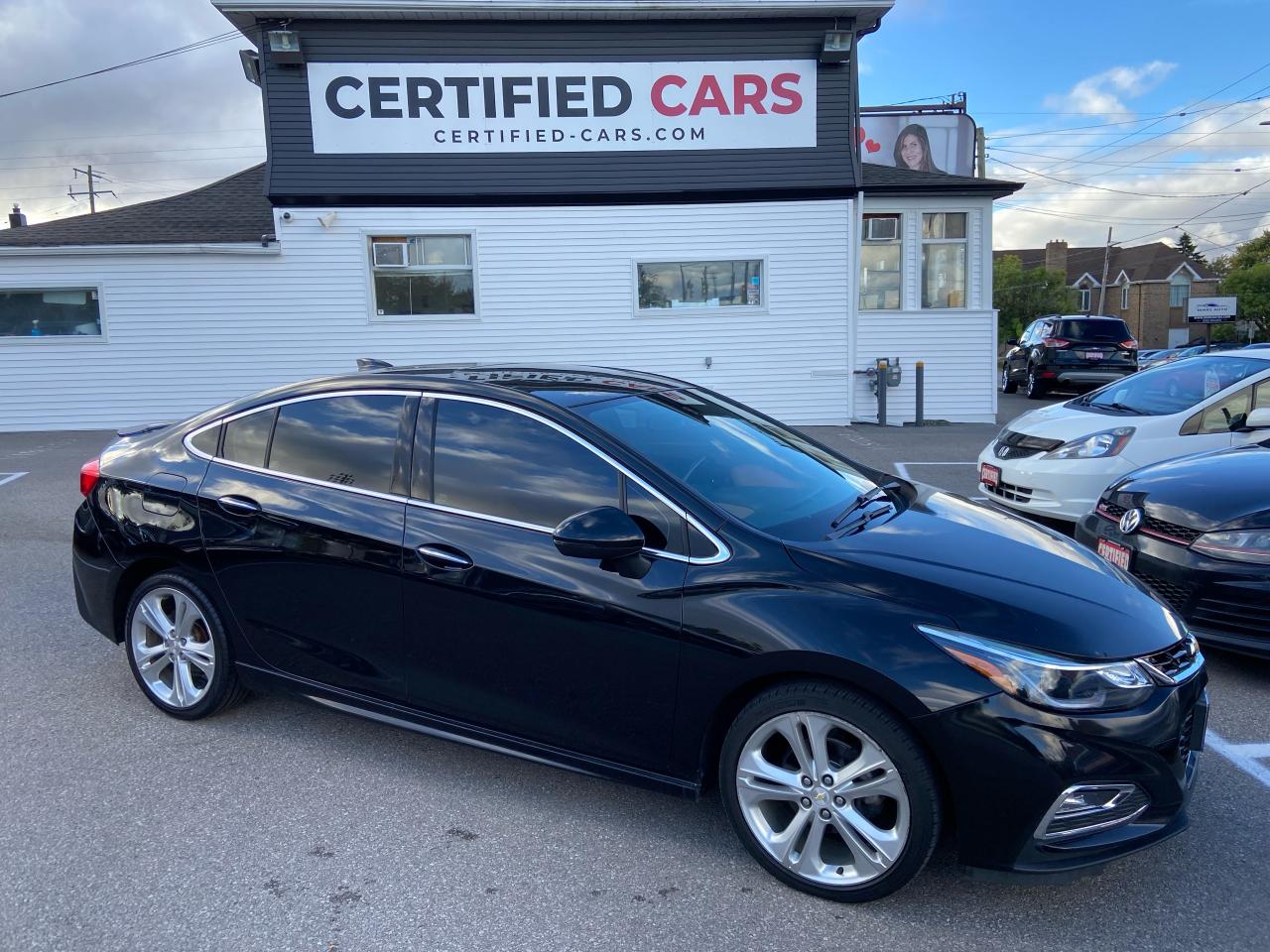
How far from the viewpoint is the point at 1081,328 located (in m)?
21.0

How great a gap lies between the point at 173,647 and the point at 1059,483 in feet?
19.8

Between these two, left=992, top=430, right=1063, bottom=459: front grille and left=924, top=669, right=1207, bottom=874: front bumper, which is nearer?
left=924, top=669, right=1207, bottom=874: front bumper

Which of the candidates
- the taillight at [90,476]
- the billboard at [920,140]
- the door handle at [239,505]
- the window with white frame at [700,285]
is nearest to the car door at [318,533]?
the door handle at [239,505]

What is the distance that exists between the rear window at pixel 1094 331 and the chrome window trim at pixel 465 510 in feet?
65.6

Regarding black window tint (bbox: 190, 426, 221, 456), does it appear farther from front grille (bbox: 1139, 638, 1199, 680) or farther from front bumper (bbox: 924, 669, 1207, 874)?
front grille (bbox: 1139, 638, 1199, 680)

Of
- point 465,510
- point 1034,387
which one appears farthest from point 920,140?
point 465,510

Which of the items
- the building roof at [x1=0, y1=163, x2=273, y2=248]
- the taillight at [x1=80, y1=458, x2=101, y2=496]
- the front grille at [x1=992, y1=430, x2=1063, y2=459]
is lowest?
the front grille at [x1=992, y1=430, x2=1063, y2=459]

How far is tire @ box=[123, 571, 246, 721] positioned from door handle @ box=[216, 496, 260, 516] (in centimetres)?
40

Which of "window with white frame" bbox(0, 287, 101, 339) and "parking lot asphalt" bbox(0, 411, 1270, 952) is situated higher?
"window with white frame" bbox(0, 287, 101, 339)

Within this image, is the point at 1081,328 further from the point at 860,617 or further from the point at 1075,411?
the point at 860,617

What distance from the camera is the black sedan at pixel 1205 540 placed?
445cm

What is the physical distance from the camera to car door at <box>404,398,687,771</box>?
3229 millimetres

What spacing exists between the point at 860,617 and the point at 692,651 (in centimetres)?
55

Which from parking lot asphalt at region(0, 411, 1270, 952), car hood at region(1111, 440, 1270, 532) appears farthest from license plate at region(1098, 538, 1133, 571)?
parking lot asphalt at region(0, 411, 1270, 952)
